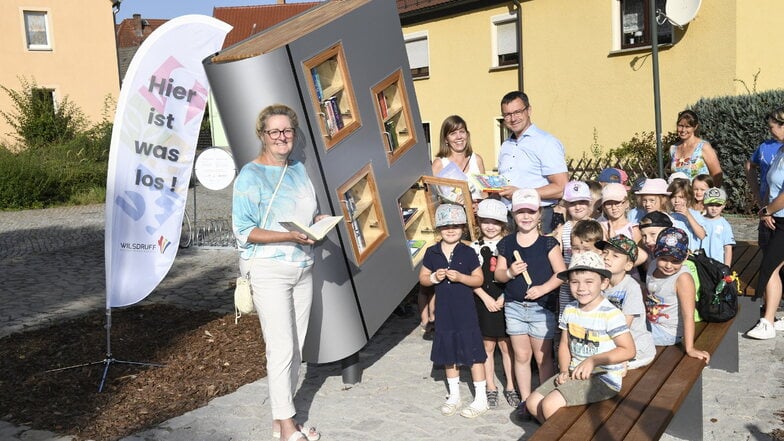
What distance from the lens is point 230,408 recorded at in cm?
506

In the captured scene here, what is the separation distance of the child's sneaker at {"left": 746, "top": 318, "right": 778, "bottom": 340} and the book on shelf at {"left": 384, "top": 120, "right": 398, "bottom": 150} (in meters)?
3.30

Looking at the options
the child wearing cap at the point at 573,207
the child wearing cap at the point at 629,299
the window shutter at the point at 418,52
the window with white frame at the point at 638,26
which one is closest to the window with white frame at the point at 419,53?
the window shutter at the point at 418,52

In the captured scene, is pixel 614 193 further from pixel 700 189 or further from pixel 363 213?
pixel 363 213

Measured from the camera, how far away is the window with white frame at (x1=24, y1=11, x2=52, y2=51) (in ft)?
95.8

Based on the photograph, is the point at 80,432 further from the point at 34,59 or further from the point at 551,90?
the point at 34,59

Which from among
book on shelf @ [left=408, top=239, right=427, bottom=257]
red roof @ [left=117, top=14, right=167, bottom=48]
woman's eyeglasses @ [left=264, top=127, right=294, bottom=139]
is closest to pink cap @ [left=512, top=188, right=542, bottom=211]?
woman's eyeglasses @ [left=264, top=127, right=294, bottom=139]

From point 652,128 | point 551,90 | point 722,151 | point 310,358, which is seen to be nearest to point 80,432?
point 310,358

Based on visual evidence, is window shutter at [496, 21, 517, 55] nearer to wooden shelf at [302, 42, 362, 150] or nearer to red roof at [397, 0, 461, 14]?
red roof at [397, 0, 461, 14]

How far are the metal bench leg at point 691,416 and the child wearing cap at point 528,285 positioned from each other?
0.82 metres

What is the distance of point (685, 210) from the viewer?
5.80 meters

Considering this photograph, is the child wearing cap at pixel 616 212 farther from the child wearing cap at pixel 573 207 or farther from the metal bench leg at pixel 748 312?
the metal bench leg at pixel 748 312

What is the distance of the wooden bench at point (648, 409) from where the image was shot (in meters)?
3.46

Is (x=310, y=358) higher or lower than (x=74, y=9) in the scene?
lower

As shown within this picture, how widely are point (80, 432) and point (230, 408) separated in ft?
3.07
